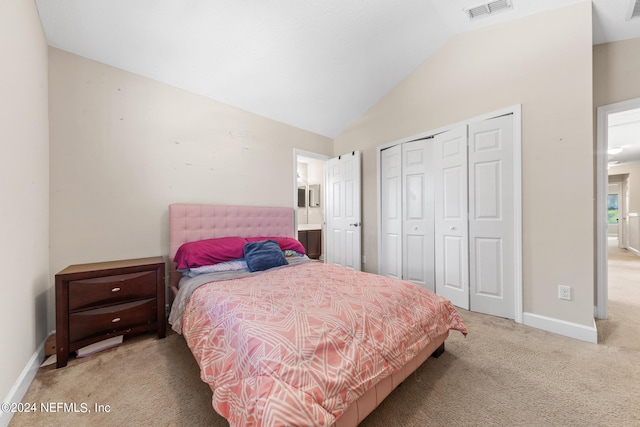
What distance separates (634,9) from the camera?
207cm

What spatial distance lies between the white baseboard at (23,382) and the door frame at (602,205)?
4627mm

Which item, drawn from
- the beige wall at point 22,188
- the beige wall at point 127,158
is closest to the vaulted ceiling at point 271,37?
the beige wall at point 127,158

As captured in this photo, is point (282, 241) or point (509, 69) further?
point (282, 241)

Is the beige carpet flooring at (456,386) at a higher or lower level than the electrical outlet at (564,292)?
lower

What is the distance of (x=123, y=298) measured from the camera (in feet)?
Result: 6.53

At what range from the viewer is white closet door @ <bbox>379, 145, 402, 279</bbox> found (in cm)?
348

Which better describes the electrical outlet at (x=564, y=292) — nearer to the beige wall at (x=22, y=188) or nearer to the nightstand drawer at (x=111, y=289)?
the nightstand drawer at (x=111, y=289)

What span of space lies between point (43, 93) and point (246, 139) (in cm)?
183

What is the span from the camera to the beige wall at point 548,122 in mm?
2104

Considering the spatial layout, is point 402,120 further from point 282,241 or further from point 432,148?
point 282,241

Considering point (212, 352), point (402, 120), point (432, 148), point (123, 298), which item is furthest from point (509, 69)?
point (123, 298)

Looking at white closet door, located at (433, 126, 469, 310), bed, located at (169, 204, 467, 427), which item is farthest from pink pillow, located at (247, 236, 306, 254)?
white closet door, located at (433, 126, 469, 310)

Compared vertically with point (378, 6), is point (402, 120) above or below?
below

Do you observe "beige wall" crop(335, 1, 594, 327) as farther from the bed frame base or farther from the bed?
the bed frame base
